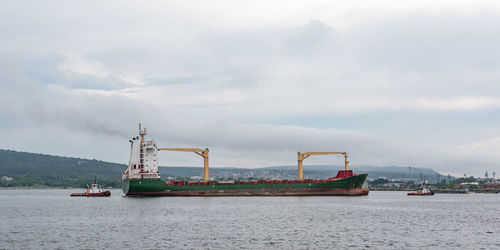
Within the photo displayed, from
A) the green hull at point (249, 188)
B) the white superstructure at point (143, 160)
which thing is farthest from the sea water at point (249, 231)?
the white superstructure at point (143, 160)

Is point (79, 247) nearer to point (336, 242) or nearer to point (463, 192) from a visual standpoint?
point (336, 242)

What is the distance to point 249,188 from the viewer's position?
99625 millimetres

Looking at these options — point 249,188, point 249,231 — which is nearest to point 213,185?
point 249,188

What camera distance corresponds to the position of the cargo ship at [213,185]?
96.5 metres

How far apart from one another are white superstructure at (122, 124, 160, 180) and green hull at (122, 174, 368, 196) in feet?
7.01

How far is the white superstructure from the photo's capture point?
328 feet

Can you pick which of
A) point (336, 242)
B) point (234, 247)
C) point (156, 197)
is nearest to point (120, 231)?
point (234, 247)

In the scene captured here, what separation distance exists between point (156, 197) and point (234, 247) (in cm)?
6595

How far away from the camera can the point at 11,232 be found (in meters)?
44.7

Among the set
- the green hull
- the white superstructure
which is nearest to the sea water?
the green hull

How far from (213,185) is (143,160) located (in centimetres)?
1318

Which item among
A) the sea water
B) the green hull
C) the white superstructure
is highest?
the white superstructure

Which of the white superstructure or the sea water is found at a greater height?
the white superstructure

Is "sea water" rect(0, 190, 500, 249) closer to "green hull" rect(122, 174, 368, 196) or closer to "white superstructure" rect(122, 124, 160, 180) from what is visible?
"green hull" rect(122, 174, 368, 196)
